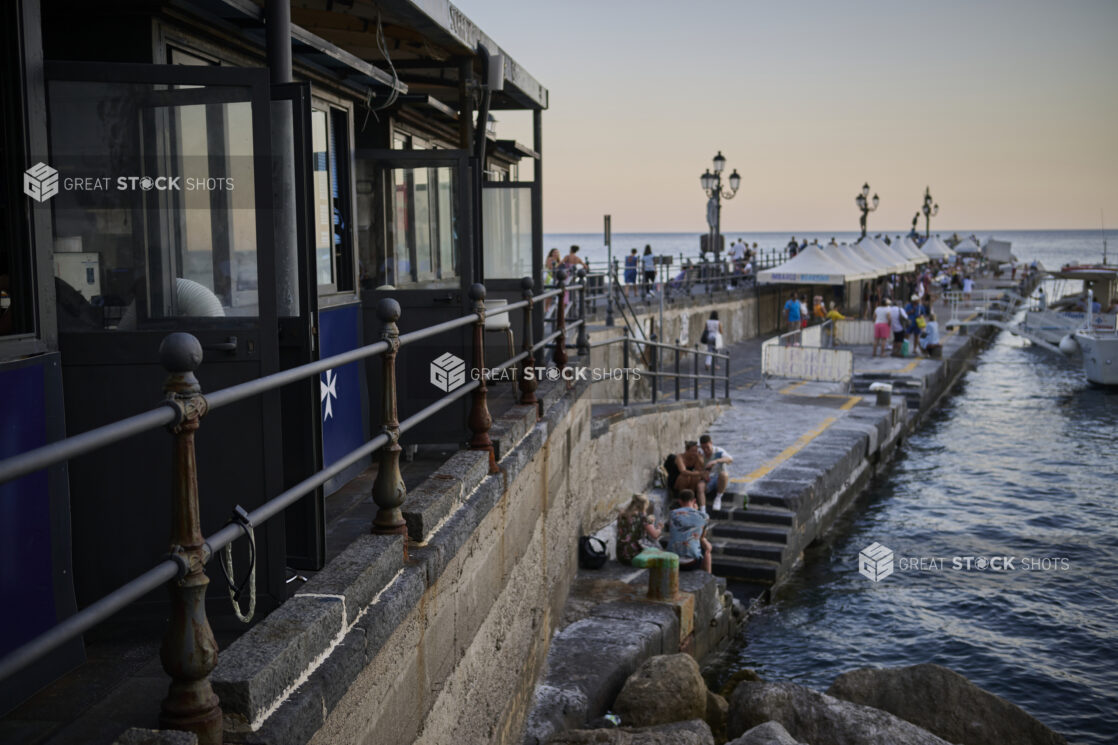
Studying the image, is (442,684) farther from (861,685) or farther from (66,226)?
(861,685)

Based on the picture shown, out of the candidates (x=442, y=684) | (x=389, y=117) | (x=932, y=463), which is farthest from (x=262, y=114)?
(x=932, y=463)

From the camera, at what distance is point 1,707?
134 inches

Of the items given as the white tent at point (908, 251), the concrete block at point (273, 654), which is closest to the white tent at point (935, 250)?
the white tent at point (908, 251)

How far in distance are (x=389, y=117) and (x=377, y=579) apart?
18.4 feet

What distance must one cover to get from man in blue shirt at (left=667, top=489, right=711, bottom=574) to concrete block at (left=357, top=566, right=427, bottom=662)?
8.64 meters

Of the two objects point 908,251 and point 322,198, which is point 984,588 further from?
point 908,251

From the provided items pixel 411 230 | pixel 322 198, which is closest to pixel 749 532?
pixel 411 230

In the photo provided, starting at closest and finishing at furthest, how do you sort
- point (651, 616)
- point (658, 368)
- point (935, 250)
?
point (651, 616) → point (658, 368) → point (935, 250)

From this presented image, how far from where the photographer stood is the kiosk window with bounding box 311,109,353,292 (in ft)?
23.0

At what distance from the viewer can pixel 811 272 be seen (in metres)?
30.8

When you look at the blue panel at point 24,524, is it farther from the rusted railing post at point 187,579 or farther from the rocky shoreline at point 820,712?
the rocky shoreline at point 820,712

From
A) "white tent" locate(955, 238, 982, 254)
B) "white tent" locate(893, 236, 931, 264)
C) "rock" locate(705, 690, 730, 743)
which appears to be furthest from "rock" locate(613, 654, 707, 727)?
"white tent" locate(955, 238, 982, 254)

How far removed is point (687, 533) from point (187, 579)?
10561mm

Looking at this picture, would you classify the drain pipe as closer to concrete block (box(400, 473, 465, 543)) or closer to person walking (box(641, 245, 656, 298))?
concrete block (box(400, 473, 465, 543))
